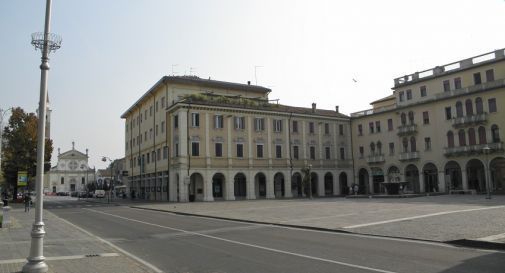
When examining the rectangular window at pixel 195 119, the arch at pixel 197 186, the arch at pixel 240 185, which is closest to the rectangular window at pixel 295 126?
the arch at pixel 240 185

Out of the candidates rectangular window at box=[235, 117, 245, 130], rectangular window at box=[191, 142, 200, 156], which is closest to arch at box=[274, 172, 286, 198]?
rectangular window at box=[235, 117, 245, 130]

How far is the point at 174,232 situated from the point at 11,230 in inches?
297

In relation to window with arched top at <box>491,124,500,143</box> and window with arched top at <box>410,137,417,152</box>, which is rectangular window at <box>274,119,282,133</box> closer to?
window with arched top at <box>410,137,417,152</box>

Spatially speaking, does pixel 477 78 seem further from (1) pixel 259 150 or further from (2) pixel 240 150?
(2) pixel 240 150

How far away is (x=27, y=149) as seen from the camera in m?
57.5

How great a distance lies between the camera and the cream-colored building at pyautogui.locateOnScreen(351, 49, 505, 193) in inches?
1953

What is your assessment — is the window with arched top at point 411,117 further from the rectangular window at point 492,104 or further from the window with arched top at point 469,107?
the rectangular window at point 492,104

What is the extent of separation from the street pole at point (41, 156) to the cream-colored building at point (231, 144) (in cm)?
3822

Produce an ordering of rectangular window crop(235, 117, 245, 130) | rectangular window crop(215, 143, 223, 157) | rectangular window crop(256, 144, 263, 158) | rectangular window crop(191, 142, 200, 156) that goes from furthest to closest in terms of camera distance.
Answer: rectangular window crop(256, 144, 263, 158), rectangular window crop(235, 117, 245, 130), rectangular window crop(215, 143, 223, 157), rectangular window crop(191, 142, 200, 156)

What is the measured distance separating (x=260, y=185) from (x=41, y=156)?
49980 millimetres

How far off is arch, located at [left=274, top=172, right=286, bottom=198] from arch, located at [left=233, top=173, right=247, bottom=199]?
17.7 feet

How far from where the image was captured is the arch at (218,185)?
182 feet

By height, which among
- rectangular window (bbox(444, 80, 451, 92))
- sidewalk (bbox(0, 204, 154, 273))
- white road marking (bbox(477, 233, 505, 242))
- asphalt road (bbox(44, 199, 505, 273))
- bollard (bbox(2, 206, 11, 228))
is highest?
rectangular window (bbox(444, 80, 451, 92))

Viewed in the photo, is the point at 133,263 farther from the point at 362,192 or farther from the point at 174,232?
the point at 362,192
